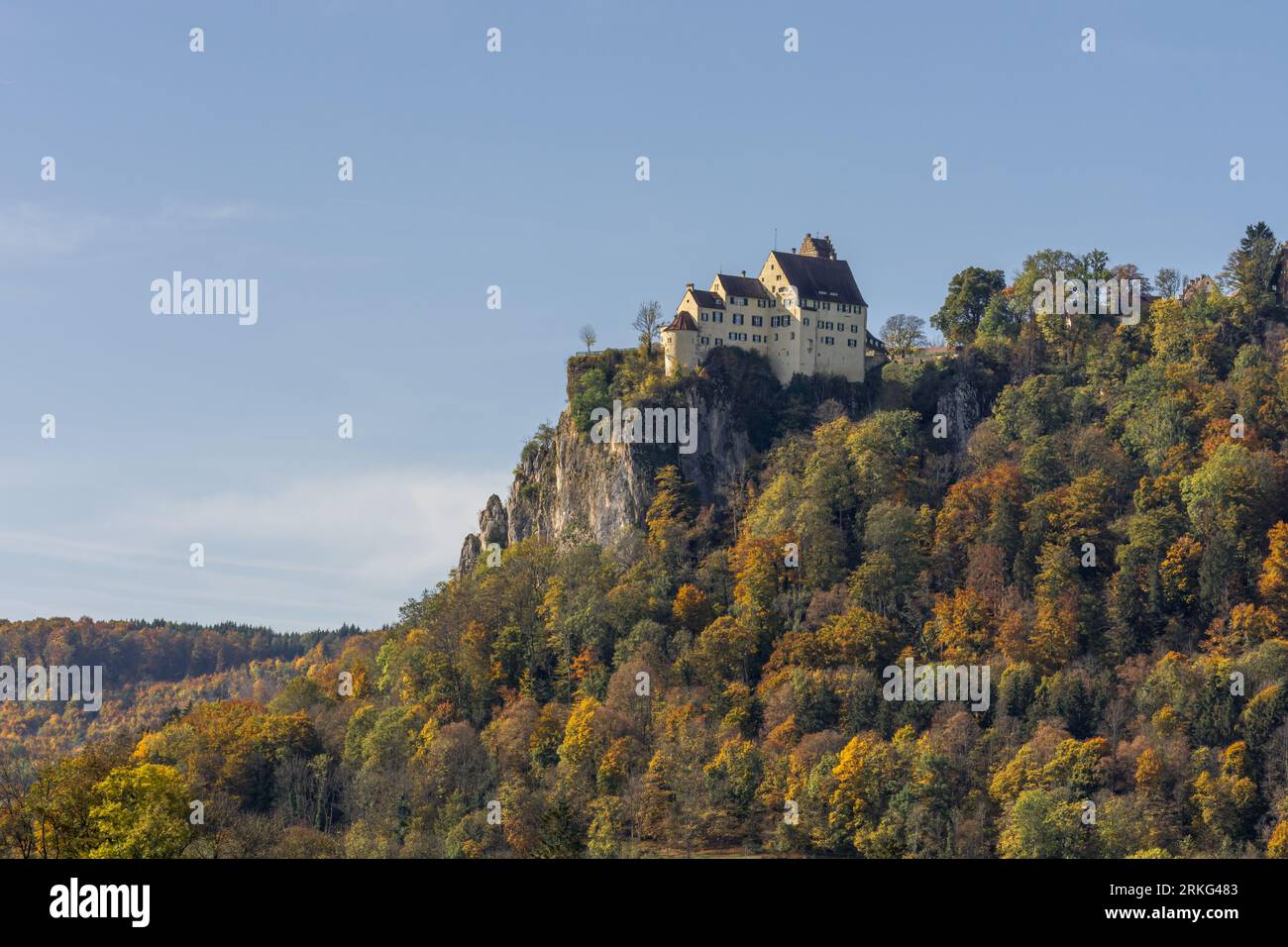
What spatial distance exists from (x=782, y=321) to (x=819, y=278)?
416 cm

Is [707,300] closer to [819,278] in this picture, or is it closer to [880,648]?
[819,278]

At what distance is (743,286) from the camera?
13775cm

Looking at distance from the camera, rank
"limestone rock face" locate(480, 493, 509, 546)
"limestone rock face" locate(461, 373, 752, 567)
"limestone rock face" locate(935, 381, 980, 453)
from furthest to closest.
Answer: "limestone rock face" locate(480, 493, 509, 546) < "limestone rock face" locate(935, 381, 980, 453) < "limestone rock face" locate(461, 373, 752, 567)

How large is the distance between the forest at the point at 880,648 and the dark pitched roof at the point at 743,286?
553cm

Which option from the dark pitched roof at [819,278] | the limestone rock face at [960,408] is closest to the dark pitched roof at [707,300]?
the dark pitched roof at [819,278]

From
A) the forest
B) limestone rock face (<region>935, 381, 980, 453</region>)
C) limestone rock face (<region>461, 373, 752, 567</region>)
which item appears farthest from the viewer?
limestone rock face (<region>935, 381, 980, 453</region>)

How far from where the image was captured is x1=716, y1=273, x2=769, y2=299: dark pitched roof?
450 ft

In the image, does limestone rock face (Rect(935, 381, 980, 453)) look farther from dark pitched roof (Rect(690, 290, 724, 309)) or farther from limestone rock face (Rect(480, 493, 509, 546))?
limestone rock face (Rect(480, 493, 509, 546))

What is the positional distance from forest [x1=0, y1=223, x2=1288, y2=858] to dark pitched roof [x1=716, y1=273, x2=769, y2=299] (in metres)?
5.53

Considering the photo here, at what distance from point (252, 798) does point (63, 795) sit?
35.1 metres

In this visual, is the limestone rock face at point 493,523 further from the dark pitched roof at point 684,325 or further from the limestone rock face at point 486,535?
the dark pitched roof at point 684,325

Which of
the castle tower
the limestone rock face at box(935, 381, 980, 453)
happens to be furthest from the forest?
the castle tower

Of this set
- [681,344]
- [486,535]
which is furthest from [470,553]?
[681,344]

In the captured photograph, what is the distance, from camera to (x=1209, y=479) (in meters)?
123
